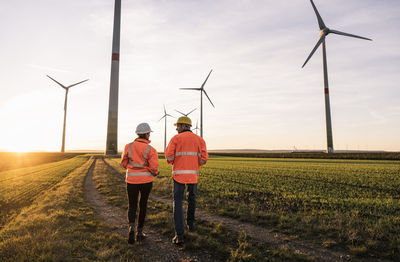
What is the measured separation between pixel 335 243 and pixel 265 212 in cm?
340

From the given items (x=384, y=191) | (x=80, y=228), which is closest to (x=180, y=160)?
(x=80, y=228)

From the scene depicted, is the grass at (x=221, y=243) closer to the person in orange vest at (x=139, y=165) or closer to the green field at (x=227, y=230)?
the green field at (x=227, y=230)

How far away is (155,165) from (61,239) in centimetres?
344

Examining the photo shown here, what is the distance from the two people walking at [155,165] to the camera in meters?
6.70

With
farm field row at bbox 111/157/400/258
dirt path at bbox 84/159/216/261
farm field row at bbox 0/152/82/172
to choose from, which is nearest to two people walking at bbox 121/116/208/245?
dirt path at bbox 84/159/216/261

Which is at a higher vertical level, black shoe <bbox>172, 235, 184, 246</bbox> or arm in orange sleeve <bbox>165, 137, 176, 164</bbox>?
arm in orange sleeve <bbox>165, 137, 176, 164</bbox>

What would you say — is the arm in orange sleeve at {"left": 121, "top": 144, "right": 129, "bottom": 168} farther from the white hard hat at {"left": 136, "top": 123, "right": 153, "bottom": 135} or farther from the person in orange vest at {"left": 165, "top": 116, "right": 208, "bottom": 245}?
the person in orange vest at {"left": 165, "top": 116, "right": 208, "bottom": 245}

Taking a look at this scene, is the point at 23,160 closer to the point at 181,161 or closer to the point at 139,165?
the point at 139,165

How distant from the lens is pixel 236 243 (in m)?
6.83

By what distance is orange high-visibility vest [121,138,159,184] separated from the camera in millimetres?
6668

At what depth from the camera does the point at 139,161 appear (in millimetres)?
6672

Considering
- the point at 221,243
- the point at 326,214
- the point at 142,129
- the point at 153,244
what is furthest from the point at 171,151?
the point at 326,214

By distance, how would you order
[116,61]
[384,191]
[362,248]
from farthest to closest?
[116,61] < [384,191] < [362,248]

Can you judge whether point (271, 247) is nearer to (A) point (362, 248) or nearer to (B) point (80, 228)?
(A) point (362, 248)
